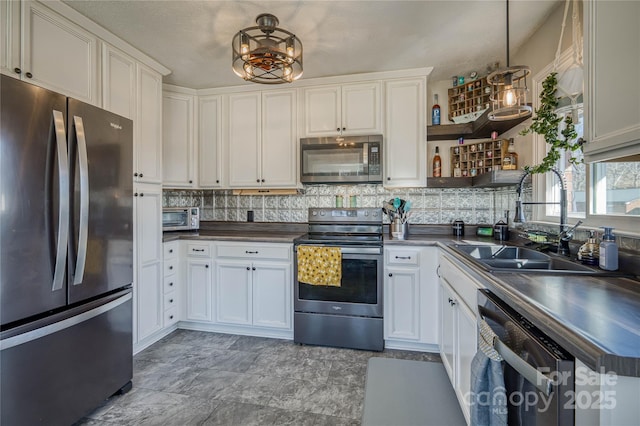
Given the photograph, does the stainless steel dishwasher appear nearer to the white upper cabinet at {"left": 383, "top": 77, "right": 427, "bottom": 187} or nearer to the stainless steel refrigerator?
the white upper cabinet at {"left": 383, "top": 77, "right": 427, "bottom": 187}

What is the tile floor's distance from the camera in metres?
1.65

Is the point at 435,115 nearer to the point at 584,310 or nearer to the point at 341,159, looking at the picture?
the point at 341,159

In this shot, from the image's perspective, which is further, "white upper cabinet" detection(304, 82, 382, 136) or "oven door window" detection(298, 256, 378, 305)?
"white upper cabinet" detection(304, 82, 382, 136)

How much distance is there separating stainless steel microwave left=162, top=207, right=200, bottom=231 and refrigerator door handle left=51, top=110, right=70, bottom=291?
4.53ft

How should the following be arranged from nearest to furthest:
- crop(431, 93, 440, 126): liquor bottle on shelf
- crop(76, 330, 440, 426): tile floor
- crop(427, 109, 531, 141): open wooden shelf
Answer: crop(76, 330, 440, 426): tile floor, crop(427, 109, 531, 141): open wooden shelf, crop(431, 93, 440, 126): liquor bottle on shelf

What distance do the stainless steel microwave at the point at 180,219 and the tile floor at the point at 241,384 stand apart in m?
1.05

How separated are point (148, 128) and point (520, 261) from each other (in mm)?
2843

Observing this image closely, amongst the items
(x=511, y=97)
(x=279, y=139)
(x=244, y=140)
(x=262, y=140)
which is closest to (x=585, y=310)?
(x=511, y=97)

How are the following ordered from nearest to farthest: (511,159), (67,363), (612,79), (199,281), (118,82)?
(612,79) → (67,363) → (118,82) → (511,159) → (199,281)

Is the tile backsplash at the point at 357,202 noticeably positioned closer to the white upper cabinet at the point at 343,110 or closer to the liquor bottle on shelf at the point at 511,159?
the liquor bottle on shelf at the point at 511,159

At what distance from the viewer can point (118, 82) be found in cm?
216

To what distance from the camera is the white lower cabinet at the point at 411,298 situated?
234 centimetres

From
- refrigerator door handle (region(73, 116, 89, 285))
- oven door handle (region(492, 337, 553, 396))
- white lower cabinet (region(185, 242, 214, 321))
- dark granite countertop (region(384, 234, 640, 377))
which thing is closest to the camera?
dark granite countertop (region(384, 234, 640, 377))

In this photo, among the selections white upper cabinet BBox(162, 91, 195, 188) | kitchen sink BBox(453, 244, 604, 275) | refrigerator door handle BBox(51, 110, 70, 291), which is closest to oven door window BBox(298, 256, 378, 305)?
kitchen sink BBox(453, 244, 604, 275)
